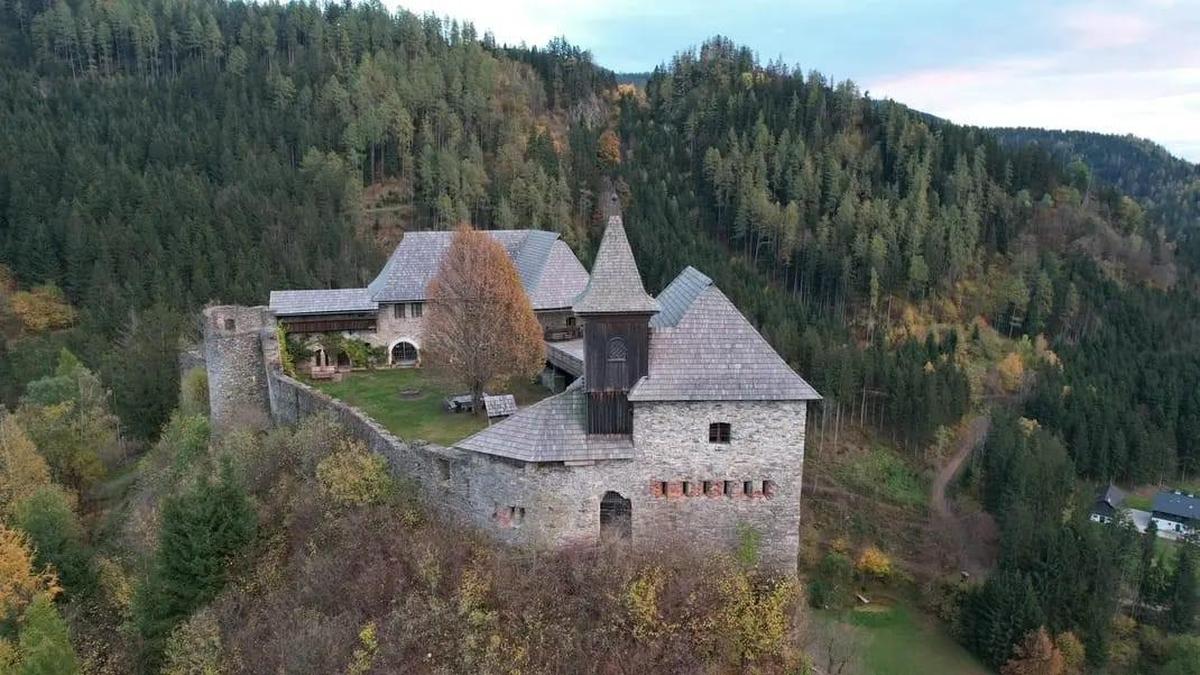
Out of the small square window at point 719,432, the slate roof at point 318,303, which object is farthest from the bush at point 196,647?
the slate roof at point 318,303

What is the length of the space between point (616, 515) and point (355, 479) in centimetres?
814

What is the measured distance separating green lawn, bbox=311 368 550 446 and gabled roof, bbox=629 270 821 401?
26.8 ft

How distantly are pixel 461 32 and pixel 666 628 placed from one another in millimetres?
145780

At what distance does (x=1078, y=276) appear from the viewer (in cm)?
10606

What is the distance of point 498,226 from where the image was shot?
100 meters

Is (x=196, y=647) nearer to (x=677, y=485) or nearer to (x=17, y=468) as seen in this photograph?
(x=677, y=485)

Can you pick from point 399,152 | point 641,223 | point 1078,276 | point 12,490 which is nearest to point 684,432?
point 12,490

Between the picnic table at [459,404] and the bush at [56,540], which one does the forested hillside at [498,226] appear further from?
the picnic table at [459,404]

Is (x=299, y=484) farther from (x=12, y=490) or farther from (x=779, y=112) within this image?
(x=779, y=112)

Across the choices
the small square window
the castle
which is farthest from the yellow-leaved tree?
the small square window

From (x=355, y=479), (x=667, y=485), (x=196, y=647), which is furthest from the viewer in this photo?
(x=355, y=479)

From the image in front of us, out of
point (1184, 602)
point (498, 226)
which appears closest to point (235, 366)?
point (1184, 602)

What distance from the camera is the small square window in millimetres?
22828

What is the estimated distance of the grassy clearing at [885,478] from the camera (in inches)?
2517
